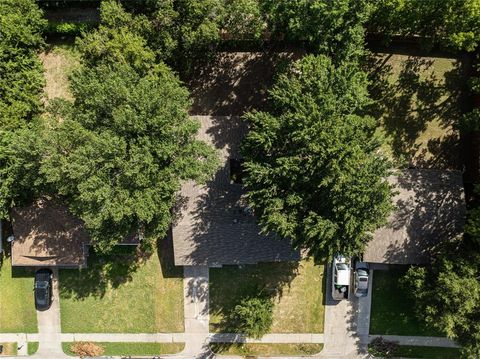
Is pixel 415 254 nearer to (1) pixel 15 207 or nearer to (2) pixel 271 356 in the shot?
(2) pixel 271 356

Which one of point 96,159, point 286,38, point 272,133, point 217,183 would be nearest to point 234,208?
point 217,183

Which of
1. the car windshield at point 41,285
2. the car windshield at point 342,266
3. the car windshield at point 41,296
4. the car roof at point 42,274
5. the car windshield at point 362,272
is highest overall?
the car windshield at point 342,266

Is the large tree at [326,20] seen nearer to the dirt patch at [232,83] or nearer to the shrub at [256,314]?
the dirt patch at [232,83]

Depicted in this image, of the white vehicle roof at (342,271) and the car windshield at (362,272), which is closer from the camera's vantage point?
the white vehicle roof at (342,271)

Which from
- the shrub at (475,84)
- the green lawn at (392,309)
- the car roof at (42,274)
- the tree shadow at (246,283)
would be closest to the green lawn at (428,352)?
the green lawn at (392,309)

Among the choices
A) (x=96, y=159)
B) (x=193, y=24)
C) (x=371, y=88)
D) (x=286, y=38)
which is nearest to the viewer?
(x=96, y=159)

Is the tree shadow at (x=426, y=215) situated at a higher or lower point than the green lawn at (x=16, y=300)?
higher
